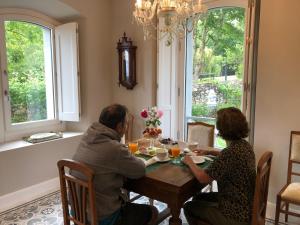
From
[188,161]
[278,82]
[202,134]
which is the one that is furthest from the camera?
[202,134]

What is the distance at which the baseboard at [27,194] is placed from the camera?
3.12 m

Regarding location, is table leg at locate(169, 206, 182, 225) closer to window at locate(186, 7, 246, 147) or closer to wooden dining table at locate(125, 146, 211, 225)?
wooden dining table at locate(125, 146, 211, 225)

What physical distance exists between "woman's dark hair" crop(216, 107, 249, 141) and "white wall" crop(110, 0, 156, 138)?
216 centimetres

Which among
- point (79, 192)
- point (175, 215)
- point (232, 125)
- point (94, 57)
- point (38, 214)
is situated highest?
point (94, 57)

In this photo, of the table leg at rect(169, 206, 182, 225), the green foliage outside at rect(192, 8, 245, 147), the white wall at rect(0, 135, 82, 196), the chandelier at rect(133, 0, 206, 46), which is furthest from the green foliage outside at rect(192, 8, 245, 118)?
the table leg at rect(169, 206, 182, 225)

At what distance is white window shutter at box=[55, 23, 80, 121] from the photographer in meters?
3.88

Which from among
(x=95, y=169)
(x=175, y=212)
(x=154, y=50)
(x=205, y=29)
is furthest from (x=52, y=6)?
(x=175, y=212)

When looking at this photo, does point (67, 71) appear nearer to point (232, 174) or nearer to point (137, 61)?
point (137, 61)

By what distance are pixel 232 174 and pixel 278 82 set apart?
1519 mm

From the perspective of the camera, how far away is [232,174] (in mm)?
1716

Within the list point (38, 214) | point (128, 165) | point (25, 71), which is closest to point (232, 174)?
point (128, 165)

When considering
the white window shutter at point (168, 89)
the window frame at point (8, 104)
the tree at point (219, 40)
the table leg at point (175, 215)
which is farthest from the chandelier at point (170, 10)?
the window frame at point (8, 104)

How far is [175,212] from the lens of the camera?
1787 mm

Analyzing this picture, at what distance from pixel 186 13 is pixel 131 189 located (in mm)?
1538
